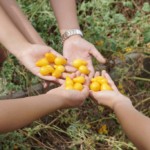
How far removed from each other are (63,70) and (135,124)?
0.59 meters

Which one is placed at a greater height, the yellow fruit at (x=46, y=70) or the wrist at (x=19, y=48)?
the wrist at (x=19, y=48)

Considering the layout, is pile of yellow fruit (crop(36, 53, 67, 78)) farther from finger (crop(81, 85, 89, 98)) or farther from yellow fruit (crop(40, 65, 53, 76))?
finger (crop(81, 85, 89, 98))

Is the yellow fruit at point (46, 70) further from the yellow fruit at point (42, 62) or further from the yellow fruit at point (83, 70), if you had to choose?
the yellow fruit at point (83, 70)

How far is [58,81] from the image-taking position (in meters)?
2.00

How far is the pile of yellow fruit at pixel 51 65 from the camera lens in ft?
6.61

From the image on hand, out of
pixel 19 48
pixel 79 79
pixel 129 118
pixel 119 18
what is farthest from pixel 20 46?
pixel 119 18

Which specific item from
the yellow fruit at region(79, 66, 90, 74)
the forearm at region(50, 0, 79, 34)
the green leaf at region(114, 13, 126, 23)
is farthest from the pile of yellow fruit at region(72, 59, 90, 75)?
the green leaf at region(114, 13, 126, 23)

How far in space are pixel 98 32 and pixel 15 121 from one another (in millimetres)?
1266

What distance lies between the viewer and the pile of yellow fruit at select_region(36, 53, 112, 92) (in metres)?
1.93

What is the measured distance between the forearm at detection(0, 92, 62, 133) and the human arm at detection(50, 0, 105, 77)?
37 cm

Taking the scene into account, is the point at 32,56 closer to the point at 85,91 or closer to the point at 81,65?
the point at 81,65

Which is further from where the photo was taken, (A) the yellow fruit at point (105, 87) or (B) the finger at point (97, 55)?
(B) the finger at point (97, 55)

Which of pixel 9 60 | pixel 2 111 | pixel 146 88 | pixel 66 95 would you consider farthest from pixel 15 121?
pixel 146 88

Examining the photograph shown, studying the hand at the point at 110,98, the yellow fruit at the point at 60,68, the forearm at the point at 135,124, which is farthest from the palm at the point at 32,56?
the forearm at the point at 135,124
